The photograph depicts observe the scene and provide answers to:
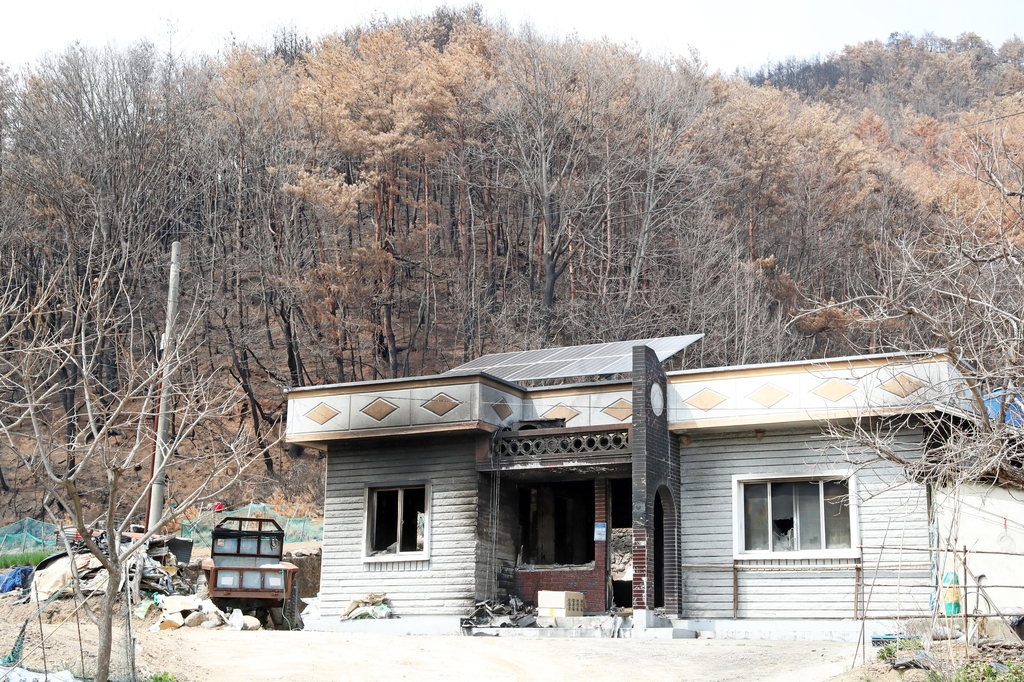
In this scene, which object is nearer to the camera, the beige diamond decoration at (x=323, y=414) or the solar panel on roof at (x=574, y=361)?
the solar panel on roof at (x=574, y=361)

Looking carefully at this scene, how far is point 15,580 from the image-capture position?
2138 centimetres

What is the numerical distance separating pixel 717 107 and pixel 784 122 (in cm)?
393

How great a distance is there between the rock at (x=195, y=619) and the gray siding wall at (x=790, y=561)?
8.77 m

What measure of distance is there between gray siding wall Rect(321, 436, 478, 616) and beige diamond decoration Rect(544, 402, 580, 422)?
A: 5.54 ft

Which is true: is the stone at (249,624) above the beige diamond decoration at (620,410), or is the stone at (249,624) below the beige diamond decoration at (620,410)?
below

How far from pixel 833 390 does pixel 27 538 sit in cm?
2202

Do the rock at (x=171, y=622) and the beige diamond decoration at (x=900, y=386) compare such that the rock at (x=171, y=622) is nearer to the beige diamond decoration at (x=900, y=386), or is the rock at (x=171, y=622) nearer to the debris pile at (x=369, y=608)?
the debris pile at (x=369, y=608)

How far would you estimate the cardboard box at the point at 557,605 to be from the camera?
20.2 m

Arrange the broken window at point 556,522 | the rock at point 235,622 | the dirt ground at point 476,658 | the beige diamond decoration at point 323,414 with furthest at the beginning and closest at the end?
the broken window at point 556,522 < the beige diamond decoration at point 323,414 < the rock at point 235,622 < the dirt ground at point 476,658

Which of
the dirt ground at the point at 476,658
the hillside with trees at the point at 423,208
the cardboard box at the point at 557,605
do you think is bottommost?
the dirt ground at the point at 476,658

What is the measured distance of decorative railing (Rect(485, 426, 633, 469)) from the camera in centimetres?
2025

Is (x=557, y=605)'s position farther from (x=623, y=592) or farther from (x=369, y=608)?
(x=623, y=592)

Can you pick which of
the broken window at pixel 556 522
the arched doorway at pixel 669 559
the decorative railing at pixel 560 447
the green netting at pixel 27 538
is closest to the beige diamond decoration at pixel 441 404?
the decorative railing at pixel 560 447

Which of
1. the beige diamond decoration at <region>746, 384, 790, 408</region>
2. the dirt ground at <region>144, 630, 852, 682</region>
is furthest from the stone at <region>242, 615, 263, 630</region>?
the beige diamond decoration at <region>746, 384, 790, 408</region>
